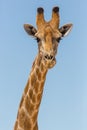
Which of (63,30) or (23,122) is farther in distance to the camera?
(63,30)

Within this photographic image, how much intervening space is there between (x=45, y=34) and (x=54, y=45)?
16cm

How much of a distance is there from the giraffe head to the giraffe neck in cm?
17

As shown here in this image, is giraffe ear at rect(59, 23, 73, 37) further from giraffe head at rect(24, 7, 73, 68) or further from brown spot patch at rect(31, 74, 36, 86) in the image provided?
brown spot patch at rect(31, 74, 36, 86)

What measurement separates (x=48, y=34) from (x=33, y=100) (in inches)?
27.6

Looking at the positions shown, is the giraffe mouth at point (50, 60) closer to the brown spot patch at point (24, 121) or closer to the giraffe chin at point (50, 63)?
the giraffe chin at point (50, 63)

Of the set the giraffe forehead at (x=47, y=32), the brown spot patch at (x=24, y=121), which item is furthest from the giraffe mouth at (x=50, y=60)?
the brown spot patch at (x=24, y=121)

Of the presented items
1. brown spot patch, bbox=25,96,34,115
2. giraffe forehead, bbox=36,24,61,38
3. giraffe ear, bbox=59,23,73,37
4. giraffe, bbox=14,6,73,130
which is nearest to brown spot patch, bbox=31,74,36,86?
Result: giraffe, bbox=14,6,73,130

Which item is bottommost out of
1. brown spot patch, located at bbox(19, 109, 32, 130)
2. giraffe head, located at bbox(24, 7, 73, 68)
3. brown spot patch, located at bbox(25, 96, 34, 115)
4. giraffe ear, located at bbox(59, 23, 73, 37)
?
brown spot patch, located at bbox(19, 109, 32, 130)

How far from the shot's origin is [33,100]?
3.42m

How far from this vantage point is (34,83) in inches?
136

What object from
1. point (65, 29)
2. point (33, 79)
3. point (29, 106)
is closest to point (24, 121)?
point (29, 106)

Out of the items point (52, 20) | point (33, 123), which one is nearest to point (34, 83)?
point (33, 123)

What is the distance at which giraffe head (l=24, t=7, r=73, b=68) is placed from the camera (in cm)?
319
